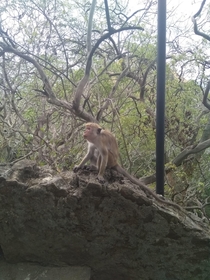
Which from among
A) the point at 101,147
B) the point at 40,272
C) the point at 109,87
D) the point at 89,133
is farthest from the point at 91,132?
the point at 109,87

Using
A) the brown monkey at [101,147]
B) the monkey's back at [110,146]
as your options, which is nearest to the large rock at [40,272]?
the brown monkey at [101,147]

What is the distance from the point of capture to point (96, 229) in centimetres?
282

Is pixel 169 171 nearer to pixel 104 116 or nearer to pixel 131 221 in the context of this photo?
pixel 104 116

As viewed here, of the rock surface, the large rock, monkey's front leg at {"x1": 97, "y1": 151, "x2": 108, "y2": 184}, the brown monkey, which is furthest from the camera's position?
the brown monkey

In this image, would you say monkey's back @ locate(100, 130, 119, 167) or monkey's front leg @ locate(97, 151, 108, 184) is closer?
monkey's front leg @ locate(97, 151, 108, 184)

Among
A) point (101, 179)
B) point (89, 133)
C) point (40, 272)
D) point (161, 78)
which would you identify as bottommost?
point (40, 272)

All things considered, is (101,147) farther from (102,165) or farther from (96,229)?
(96,229)

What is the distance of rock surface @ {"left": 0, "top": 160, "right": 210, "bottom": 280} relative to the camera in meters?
2.69

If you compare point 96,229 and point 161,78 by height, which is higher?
point 161,78

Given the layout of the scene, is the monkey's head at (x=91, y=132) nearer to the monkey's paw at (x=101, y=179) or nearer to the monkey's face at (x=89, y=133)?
the monkey's face at (x=89, y=133)

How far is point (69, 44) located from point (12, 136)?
7.05ft

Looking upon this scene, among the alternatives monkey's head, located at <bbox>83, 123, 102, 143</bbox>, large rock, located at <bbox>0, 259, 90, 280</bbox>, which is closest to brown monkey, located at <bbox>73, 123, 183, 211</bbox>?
monkey's head, located at <bbox>83, 123, 102, 143</bbox>

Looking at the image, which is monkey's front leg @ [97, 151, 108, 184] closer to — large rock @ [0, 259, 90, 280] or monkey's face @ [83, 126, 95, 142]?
monkey's face @ [83, 126, 95, 142]

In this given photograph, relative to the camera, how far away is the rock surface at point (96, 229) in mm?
2689
